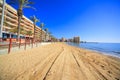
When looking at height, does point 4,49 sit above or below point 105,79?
above

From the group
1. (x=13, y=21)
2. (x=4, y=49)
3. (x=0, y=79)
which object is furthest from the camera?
(x=13, y=21)

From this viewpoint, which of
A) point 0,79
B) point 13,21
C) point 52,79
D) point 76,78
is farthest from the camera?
point 13,21

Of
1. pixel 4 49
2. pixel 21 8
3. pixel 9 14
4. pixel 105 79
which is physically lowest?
pixel 105 79

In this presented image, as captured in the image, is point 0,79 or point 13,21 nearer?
point 0,79

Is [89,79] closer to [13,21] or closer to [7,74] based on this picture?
A: [7,74]

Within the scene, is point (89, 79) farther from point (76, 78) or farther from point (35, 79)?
point (35, 79)

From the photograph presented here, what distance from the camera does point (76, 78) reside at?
4680 mm

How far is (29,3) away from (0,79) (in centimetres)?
2508

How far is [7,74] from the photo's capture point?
4.49 m

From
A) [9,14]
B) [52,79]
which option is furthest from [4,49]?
[9,14]

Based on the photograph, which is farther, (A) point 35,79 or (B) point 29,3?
(B) point 29,3

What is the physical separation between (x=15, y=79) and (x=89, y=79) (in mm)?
3133

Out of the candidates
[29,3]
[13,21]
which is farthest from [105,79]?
[13,21]

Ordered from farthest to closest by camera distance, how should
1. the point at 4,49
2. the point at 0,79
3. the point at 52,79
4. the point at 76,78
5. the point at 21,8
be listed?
the point at 21,8 < the point at 4,49 < the point at 76,78 < the point at 52,79 < the point at 0,79
